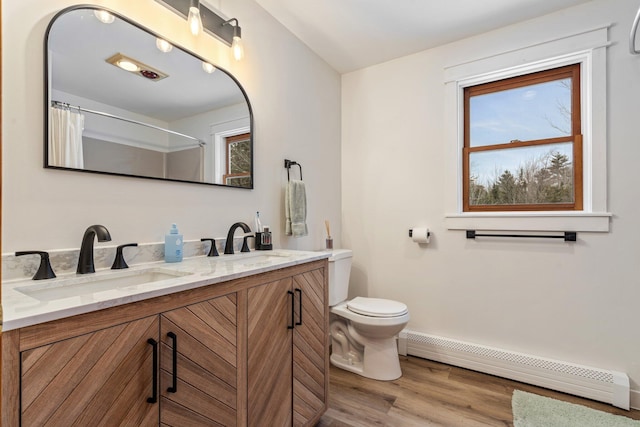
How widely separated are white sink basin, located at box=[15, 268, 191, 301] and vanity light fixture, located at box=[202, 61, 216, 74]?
1.08m

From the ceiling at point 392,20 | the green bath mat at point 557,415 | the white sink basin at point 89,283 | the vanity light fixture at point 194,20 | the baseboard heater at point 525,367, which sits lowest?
the green bath mat at point 557,415

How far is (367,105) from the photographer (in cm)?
289

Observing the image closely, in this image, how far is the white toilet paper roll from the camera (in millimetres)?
2531

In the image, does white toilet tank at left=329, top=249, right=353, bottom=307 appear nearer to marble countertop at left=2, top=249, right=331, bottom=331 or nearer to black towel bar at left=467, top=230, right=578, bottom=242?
marble countertop at left=2, top=249, right=331, bottom=331

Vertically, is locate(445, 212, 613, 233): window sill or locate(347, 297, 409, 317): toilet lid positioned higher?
locate(445, 212, 613, 233): window sill

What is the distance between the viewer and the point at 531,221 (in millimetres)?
2217

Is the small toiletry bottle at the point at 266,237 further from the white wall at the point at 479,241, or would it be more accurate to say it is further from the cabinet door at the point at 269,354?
the white wall at the point at 479,241

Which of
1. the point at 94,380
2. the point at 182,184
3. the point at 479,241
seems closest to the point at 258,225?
the point at 182,184

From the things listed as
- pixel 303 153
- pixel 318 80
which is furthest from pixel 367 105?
pixel 303 153

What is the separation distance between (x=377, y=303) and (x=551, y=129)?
1.69 metres

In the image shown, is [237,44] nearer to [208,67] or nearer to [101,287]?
[208,67]

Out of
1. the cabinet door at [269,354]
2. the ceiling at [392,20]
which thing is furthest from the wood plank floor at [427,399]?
the ceiling at [392,20]

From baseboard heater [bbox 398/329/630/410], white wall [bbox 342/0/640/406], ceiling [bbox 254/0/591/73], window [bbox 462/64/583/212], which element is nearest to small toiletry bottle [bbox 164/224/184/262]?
ceiling [bbox 254/0/591/73]

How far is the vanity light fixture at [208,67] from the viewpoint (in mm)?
1748
